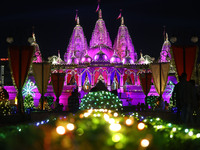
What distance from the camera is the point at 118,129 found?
3.60 m

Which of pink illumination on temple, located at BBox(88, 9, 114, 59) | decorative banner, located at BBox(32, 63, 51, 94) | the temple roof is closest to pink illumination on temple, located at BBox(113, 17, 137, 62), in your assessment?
pink illumination on temple, located at BBox(88, 9, 114, 59)

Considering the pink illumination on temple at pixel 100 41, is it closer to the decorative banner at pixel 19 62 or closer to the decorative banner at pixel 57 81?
the decorative banner at pixel 57 81

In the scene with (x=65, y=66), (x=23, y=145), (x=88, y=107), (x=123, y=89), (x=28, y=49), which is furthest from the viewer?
(x=65, y=66)

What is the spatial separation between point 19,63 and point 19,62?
0.05m

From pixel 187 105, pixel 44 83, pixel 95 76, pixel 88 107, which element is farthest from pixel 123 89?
pixel 187 105

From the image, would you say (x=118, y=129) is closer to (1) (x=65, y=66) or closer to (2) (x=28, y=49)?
(2) (x=28, y=49)

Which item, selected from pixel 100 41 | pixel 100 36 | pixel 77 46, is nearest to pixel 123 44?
pixel 100 41

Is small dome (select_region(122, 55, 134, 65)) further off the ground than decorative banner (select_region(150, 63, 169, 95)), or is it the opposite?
small dome (select_region(122, 55, 134, 65))

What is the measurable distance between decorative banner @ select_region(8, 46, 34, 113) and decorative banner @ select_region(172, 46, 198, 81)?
6.58 meters

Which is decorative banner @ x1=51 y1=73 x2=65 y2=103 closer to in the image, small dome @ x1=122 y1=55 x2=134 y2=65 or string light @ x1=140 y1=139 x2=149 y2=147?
small dome @ x1=122 y1=55 x2=134 y2=65

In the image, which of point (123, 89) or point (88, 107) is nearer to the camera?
point (88, 107)

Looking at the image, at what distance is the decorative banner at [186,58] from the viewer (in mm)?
11156

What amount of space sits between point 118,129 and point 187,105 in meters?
5.37

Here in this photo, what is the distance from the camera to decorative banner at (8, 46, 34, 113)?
1140 cm
